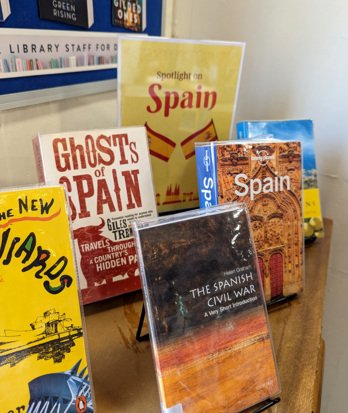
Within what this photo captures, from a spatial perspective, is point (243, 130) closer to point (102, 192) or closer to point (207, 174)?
point (207, 174)

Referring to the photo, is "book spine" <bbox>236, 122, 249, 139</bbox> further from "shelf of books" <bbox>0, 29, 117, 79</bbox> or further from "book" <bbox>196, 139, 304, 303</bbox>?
"shelf of books" <bbox>0, 29, 117, 79</bbox>

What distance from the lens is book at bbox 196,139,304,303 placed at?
70cm

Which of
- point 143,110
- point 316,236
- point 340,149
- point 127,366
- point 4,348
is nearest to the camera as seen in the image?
point 4,348

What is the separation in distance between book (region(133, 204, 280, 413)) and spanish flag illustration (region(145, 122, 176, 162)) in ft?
1.24

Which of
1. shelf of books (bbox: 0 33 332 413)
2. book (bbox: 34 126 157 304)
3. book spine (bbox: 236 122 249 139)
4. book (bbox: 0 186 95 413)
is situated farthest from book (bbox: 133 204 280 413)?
book spine (bbox: 236 122 249 139)

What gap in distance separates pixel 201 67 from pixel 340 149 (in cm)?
55

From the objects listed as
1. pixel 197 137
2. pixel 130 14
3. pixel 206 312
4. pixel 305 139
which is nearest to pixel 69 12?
pixel 130 14

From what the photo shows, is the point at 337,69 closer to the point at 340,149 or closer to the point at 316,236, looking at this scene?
the point at 340,149

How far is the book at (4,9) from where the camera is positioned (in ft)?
2.39

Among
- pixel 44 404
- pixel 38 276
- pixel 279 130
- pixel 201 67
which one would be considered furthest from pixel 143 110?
pixel 44 404

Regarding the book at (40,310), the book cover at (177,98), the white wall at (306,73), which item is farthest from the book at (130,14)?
the book at (40,310)

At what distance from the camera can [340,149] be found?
3.83ft

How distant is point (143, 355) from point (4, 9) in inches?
28.2

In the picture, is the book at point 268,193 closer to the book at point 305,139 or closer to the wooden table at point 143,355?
the wooden table at point 143,355
